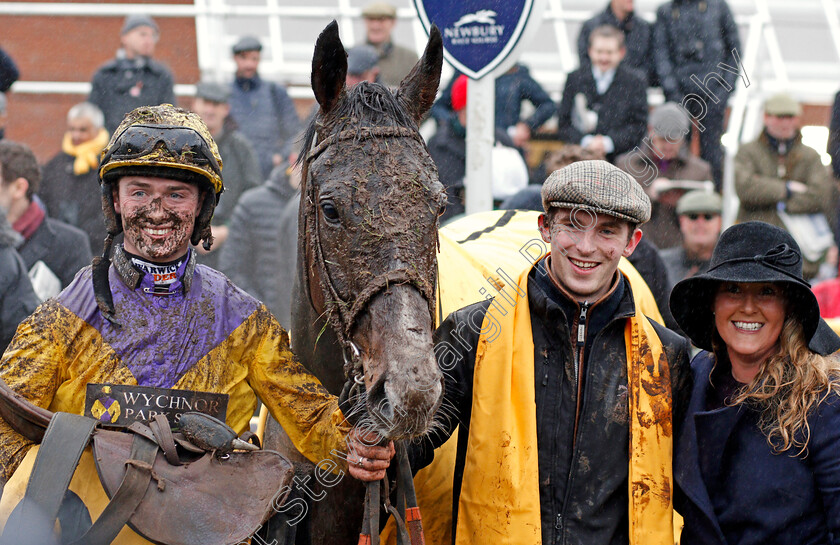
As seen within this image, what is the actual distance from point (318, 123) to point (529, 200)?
3.22 meters

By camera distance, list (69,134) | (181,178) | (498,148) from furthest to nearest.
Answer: (69,134), (498,148), (181,178)

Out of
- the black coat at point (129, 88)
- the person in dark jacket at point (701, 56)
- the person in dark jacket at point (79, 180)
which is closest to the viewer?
the person in dark jacket at point (79, 180)

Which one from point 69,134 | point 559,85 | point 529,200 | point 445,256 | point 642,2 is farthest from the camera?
point 642,2

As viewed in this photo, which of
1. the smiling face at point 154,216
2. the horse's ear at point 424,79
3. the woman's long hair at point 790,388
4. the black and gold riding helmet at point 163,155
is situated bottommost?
the woman's long hair at point 790,388

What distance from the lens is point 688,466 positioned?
3.04 meters

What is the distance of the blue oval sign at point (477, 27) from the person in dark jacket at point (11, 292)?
2.60 metres

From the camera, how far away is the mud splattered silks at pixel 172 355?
280 cm

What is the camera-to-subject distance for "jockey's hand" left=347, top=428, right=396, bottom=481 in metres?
2.78

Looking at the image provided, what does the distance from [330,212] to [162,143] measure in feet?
1.92

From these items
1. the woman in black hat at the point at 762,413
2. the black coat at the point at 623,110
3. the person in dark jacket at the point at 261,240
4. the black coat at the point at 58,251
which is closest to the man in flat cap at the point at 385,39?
the person in dark jacket at the point at 261,240

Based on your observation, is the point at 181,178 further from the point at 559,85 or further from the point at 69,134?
the point at 559,85

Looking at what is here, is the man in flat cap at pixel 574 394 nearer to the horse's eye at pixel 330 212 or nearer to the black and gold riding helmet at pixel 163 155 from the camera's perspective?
the horse's eye at pixel 330 212

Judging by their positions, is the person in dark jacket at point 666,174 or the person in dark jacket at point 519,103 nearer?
the person in dark jacket at point 666,174

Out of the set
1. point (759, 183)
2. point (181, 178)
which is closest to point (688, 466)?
point (181, 178)
